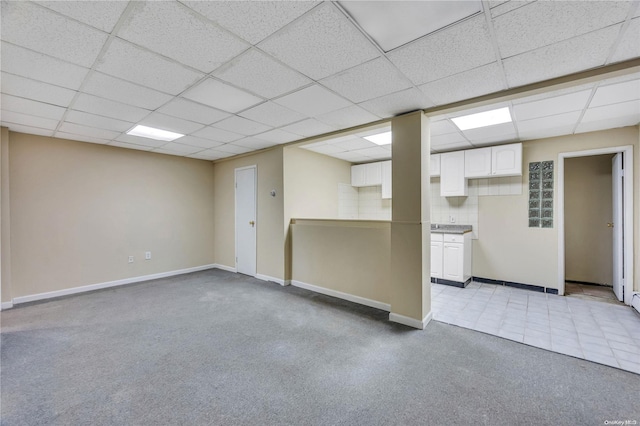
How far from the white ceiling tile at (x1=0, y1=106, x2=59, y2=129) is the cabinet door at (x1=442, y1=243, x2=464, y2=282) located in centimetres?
584

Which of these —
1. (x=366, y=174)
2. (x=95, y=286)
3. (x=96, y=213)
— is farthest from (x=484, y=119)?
(x=95, y=286)

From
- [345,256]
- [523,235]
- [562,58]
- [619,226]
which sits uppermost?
[562,58]

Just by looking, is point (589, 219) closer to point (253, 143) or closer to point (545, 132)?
point (545, 132)

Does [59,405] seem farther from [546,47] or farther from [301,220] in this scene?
[546,47]

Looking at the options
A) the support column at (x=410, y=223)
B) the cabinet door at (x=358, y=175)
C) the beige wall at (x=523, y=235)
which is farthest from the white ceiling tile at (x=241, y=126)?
the beige wall at (x=523, y=235)

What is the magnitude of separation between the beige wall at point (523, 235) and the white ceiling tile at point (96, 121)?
5.74 m

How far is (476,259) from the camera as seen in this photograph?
15.6 feet

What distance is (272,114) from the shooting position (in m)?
3.06

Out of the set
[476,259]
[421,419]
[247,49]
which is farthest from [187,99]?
[476,259]

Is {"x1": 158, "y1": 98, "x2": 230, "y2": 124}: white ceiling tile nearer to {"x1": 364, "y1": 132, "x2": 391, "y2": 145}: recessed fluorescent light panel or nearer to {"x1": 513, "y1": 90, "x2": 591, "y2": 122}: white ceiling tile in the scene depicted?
{"x1": 364, "y1": 132, "x2": 391, "y2": 145}: recessed fluorescent light panel

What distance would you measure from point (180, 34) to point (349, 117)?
6.37 feet

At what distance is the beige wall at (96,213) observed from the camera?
3768mm

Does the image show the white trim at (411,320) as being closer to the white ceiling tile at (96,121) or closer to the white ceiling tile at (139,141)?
the white ceiling tile at (96,121)

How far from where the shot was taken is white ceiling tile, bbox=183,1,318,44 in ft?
4.65
